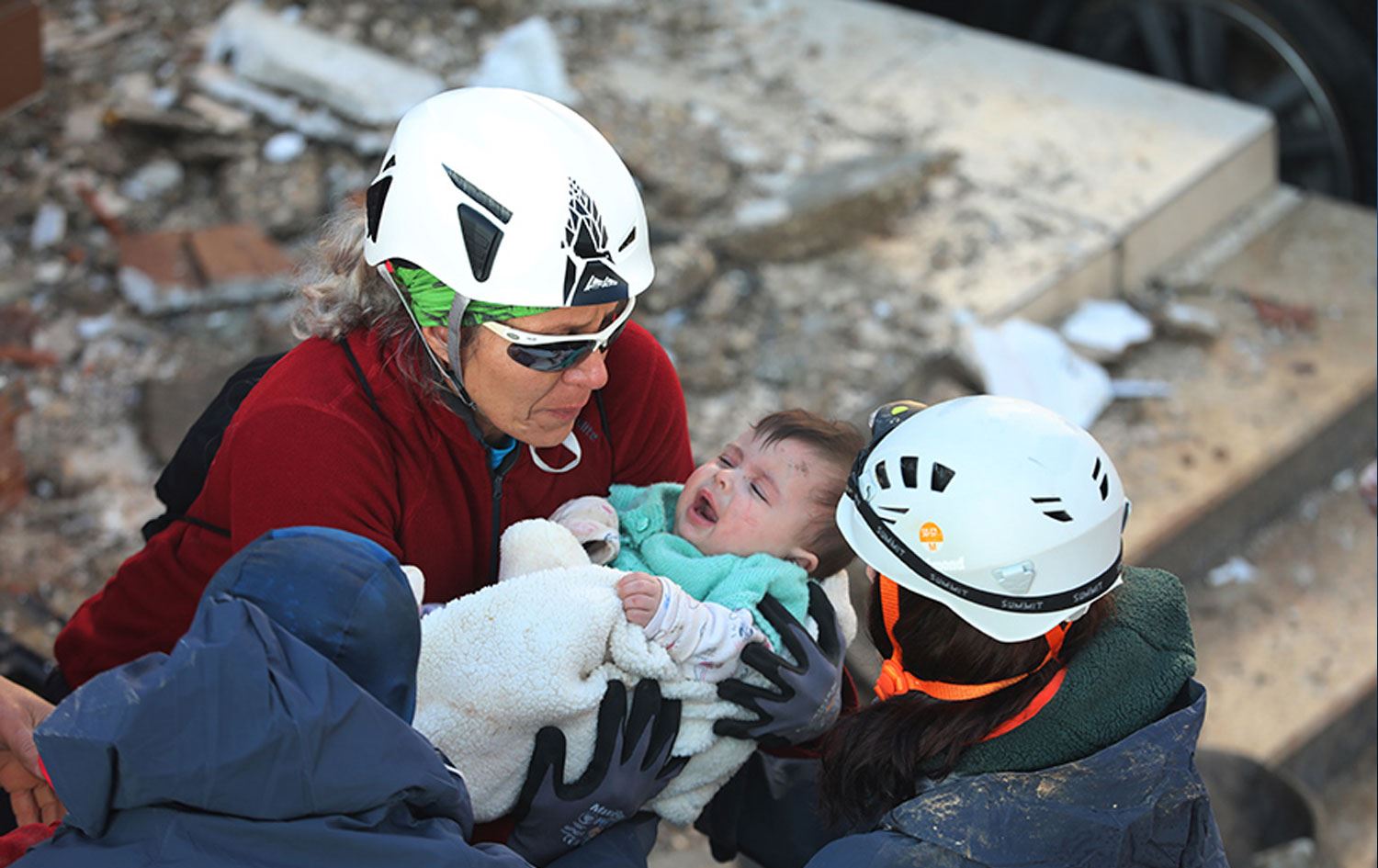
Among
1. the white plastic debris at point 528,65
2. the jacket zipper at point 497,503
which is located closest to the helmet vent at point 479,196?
the jacket zipper at point 497,503

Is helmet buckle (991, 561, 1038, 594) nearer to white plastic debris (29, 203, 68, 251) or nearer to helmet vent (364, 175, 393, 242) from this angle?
helmet vent (364, 175, 393, 242)

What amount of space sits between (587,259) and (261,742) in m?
1.08

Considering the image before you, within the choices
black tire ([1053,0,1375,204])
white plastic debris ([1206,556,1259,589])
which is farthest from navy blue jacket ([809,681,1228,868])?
black tire ([1053,0,1375,204])

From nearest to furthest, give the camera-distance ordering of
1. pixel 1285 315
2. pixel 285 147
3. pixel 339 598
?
pixel 339 598 < pixel 1285 315 < pixel 285 147

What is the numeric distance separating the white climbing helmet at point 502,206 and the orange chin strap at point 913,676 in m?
0.72

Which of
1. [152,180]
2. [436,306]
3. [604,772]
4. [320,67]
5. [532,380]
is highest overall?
[436,306]

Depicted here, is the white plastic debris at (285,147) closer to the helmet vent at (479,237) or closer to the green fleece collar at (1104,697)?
the helmet vent at (479,237)

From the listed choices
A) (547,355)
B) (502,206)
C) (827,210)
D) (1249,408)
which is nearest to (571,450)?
(547,355)

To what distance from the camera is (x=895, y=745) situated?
Result: 199cm

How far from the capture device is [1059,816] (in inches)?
73.8

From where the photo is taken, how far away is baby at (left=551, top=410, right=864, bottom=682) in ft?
8.07

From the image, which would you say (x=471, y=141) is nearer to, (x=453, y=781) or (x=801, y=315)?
(x=453, y=781)

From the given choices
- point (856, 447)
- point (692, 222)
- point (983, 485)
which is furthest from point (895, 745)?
point (692, 222)

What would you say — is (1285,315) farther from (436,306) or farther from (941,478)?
(436,306)
